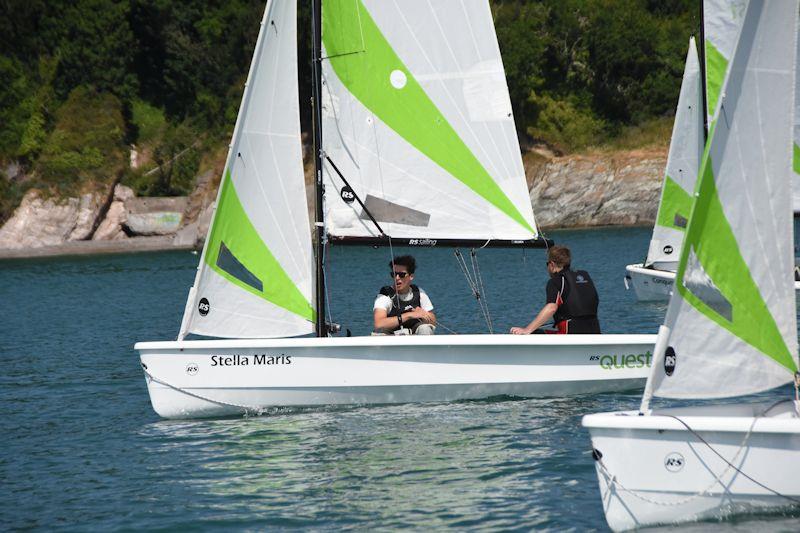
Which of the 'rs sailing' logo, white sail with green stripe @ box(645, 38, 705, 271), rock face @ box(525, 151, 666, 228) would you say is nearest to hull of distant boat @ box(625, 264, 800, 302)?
white sail with green stripe @ box(645, 38, 705, 271)

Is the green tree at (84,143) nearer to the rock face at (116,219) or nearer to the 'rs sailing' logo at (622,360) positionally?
the rock face at (116,219)

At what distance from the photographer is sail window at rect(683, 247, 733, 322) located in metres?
7.70

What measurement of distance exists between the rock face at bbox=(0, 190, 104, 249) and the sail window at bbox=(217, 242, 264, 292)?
49921 millimetres

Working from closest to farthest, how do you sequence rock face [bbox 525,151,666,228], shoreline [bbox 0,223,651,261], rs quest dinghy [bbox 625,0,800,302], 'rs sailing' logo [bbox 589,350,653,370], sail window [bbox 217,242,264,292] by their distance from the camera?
'rs sailing' logo [bbox 589,350,653,370] < sail window [bbox 217,242,264,292] < rs quest dinghy [bbox 625,0,800,302] < rock face [bbox 525,151,666,228] < shoreline [bbox 0,223,651,261]

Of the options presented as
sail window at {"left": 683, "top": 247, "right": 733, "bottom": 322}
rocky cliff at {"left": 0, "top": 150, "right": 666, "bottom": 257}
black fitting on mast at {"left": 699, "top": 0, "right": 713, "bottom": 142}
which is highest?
black fitting on mast at {"left": 699, "top": 0, "right": 713, "bottom": 142}

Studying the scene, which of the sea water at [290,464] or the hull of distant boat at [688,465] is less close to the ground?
the hull of distant boat at [688,465]

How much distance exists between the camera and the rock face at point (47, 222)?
2351 inches

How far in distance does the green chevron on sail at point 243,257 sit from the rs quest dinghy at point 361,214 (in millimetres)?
13

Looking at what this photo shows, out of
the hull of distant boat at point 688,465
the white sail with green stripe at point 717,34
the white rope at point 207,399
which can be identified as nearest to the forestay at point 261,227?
the white rope at point 207,399

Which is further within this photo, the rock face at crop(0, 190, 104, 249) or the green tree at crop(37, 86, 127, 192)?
the green tree at crop(37, 86, 127, 192)

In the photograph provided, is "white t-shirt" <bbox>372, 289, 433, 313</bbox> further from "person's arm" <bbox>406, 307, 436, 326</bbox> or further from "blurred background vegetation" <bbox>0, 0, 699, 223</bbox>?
"blurred background vegetation" <bbox>0, 0, 699, 223</bbox>

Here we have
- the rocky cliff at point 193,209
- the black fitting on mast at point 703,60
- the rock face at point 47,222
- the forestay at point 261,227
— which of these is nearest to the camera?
the forestay at point 261,227

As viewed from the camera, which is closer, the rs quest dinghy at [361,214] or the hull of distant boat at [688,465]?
the hull of distant boat at [688,465]

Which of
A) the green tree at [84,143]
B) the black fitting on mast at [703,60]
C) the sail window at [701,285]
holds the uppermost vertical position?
the green tree at [84,143]
